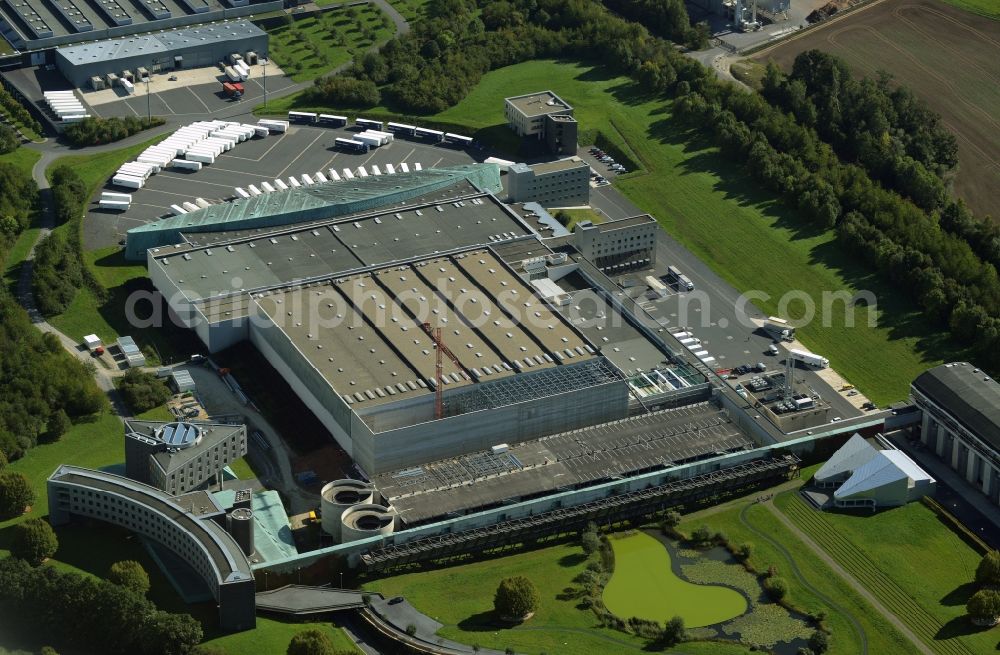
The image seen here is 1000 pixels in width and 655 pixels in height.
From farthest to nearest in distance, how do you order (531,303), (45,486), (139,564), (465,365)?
(531,303)
(465,365)
(45,486)
(139,564)

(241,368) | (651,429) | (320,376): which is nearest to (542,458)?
(651,429)

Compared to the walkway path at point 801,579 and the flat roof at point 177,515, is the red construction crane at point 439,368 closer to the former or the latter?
the flat roof at point 177,515

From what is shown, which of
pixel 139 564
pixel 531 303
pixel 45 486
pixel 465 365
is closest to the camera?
pixel 139 564

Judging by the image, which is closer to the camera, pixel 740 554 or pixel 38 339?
pixel 740 554

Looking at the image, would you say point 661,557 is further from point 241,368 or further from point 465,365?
point 241,368

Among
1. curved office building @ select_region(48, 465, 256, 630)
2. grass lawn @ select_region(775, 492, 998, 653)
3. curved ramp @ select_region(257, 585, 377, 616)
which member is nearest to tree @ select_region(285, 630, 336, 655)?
curved ramp @ select_region(257, 585, 377, 616)
